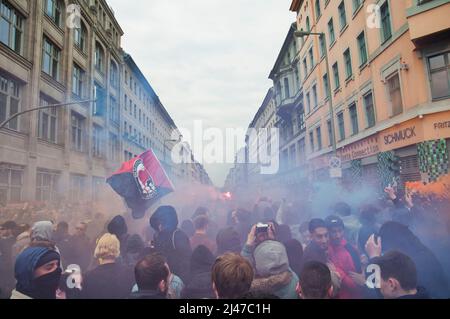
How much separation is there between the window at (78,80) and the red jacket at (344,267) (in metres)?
16.8

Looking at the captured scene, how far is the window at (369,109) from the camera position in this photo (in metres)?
11.6

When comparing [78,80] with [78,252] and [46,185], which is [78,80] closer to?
[46,185]

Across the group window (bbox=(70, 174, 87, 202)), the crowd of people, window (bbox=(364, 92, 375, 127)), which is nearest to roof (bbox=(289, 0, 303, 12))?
window (bbox=(364, 92, 375, 127))

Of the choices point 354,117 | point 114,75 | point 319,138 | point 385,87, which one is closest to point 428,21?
point 385,87

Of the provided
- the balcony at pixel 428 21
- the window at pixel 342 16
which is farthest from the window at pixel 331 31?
the balcony at pixel 428 21

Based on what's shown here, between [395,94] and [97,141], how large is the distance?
17564mm

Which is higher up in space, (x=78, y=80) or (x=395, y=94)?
(x=78, y=80)

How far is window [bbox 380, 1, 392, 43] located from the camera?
987cm

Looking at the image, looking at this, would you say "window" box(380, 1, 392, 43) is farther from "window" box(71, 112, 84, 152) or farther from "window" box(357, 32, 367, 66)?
"window" box(71, 112, 84, 152)

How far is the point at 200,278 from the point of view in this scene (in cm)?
262

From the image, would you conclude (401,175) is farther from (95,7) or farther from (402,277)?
(95,7)

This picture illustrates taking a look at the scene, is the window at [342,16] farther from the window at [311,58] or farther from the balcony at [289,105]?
the balcony at [289,105]

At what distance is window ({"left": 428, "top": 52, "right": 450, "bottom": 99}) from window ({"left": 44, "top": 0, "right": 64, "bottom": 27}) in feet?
53.1
